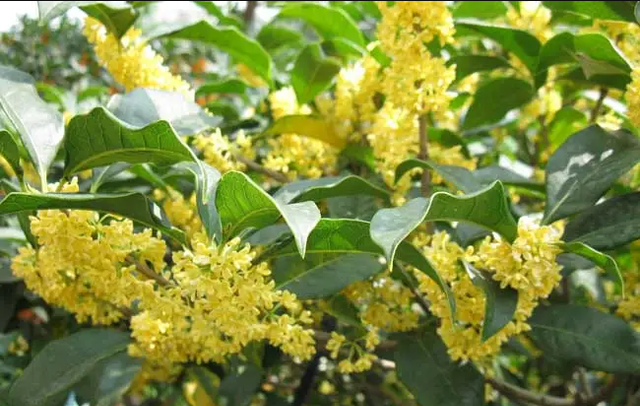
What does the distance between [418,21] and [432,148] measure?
33 centimetres

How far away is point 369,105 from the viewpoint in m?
1.42

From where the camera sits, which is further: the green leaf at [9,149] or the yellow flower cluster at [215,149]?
the yellow flower cluster at [215,149]

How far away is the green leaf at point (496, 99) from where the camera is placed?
4.74ft

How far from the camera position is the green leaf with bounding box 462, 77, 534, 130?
144cm

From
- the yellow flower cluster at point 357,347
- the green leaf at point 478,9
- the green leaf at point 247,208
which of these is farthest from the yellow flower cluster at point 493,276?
the green leaf at point 478,9

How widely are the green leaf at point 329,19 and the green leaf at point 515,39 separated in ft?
0.76

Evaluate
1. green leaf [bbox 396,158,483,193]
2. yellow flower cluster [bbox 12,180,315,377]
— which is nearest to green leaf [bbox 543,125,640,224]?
green leaf [bbox 396,158,483,193]

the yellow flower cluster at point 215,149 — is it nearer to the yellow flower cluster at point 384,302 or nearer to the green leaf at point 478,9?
the yellow flower cluster at point 384,302

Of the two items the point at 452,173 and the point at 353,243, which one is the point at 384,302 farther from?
the point at 353,243

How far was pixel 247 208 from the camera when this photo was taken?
0.88 meters

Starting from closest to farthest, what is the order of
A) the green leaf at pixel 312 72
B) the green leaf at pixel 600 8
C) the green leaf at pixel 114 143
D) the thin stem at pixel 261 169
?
the green leaf at pixel 114 143 < the green leaf at pixel 600 8 < the thin stem at pixel 261 169 < the green leaf at pixel 312 72

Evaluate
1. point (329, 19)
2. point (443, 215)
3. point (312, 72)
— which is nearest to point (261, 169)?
point (312, 72)

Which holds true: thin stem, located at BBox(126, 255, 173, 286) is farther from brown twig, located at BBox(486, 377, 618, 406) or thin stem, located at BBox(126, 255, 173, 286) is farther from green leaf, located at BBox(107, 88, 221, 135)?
brown twig, located at BBox(486, 377, 618, 406)

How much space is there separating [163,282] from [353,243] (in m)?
0.27
